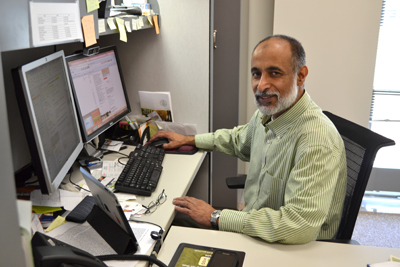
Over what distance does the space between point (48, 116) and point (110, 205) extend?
357 mm

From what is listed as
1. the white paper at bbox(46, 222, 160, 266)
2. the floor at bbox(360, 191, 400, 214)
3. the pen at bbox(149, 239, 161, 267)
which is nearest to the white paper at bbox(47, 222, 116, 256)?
the white paper at bbox(46, 222, 160, 266)

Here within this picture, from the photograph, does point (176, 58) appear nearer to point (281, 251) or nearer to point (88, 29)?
point (88, 29)

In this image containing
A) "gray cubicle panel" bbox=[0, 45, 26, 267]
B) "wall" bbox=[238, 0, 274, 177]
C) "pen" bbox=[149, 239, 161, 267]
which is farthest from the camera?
"wall" bbox=[238, 0, 274, 177]

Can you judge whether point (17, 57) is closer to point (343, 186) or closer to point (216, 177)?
point (343, 186)

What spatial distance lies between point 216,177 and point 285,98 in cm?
139

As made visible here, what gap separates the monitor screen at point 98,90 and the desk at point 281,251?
0.68m

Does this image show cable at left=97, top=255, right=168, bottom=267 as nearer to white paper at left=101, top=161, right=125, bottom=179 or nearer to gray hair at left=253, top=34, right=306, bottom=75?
white paper at left=101, top=161, right=125, bottom=179

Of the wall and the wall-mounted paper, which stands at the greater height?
the wall

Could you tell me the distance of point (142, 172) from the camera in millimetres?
1423

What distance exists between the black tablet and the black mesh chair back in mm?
428

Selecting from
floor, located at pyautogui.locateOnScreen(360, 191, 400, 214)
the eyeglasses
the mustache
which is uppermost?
the mustache

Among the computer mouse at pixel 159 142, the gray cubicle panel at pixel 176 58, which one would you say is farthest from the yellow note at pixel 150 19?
the computer mouse at pixel 159 142

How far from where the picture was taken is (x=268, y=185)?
1.34 metres

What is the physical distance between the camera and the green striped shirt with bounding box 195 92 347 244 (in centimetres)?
110
